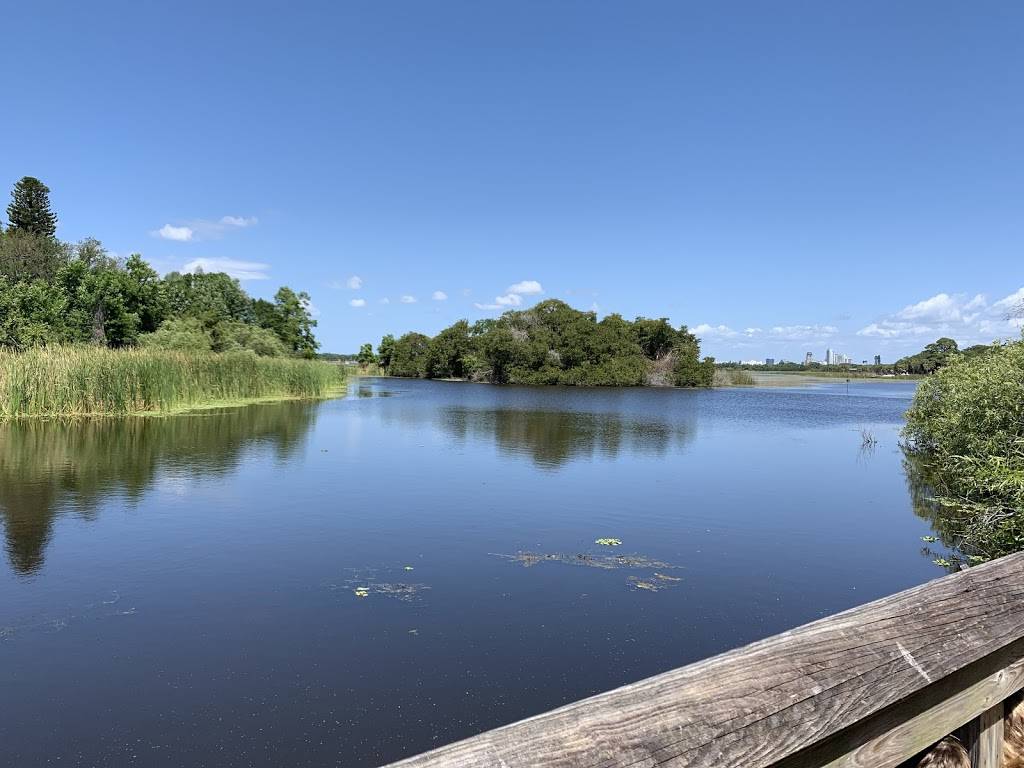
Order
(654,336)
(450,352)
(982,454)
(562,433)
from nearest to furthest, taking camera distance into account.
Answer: (982,454), (562,433), (654,336), (450,352)

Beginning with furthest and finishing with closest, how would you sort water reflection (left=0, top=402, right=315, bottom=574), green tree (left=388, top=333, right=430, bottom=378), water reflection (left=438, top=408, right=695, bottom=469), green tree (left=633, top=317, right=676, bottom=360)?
1. green tree (left=388, top=333, right=430, bottom=378)
2. green tree (left=633, top=317, right=676, bottom=360)
3. water reflection (left=438, top=408, right=695, bottom=469)
4. water reflection (left=0, top=402, right=315, bottom=574)

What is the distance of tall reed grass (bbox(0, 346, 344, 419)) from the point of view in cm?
1894

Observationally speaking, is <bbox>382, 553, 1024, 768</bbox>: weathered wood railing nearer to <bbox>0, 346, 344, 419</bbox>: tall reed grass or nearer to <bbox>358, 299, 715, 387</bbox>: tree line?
<bbox>0, 346, 344, 419</bbox>: tall reed grass

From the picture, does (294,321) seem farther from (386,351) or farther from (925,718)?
(925,718)

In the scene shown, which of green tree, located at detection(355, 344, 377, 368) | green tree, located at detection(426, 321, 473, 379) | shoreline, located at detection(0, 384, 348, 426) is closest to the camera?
shoreline, located at detection(0, 384, 348, 426)

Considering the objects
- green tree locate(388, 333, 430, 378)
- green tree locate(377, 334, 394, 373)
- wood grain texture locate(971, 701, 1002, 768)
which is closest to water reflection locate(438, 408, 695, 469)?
wood grain texture locate(971, 701, 1002, 768)

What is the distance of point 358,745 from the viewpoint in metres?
4.04

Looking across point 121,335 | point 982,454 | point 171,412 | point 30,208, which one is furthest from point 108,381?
point 30,208

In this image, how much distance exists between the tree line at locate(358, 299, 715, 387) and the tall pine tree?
130 ft

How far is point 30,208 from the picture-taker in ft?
193

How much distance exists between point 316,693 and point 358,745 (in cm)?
69

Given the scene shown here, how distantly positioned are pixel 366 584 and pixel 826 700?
607 centimetres

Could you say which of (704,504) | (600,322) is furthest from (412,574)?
(600,322)

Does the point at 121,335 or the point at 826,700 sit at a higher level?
the point at 121,335
